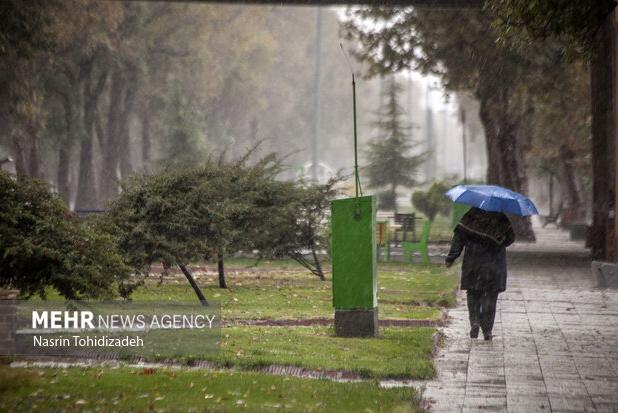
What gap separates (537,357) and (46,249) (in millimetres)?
5209

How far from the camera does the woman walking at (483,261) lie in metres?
13.4

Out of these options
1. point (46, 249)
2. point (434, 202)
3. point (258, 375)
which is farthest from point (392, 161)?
point (46, 249)

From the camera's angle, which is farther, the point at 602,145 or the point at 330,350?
the point at 602,145

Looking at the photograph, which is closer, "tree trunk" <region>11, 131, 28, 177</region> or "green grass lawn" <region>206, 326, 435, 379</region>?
"green grass lawn" <region>206, 326, 435, 379</region>

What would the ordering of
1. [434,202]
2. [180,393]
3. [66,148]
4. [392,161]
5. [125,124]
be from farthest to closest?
[392,161]
[125,124]
[434,202]
[66,148]
[180,393]

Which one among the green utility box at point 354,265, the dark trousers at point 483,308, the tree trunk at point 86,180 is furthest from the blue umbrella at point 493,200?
the tree trunk at point 86,180

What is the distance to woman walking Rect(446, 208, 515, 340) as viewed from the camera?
44.1ft

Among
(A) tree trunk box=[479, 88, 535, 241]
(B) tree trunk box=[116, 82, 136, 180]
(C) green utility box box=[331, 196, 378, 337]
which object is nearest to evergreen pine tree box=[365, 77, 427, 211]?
(B) tree trunk box=[116, 82, 136, 180]

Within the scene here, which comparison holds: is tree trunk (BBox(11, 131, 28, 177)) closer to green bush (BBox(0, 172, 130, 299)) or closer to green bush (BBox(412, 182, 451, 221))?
green bush (BBox(412, 182, 451, 221))

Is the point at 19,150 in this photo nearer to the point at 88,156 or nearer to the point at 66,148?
the point at 66,148

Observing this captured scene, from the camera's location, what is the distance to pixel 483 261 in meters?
13.5

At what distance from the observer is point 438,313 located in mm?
16203

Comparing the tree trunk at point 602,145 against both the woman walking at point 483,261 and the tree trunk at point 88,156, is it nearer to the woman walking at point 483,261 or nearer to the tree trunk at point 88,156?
the woman walking at point 483,261

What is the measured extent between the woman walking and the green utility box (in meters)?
1.02
